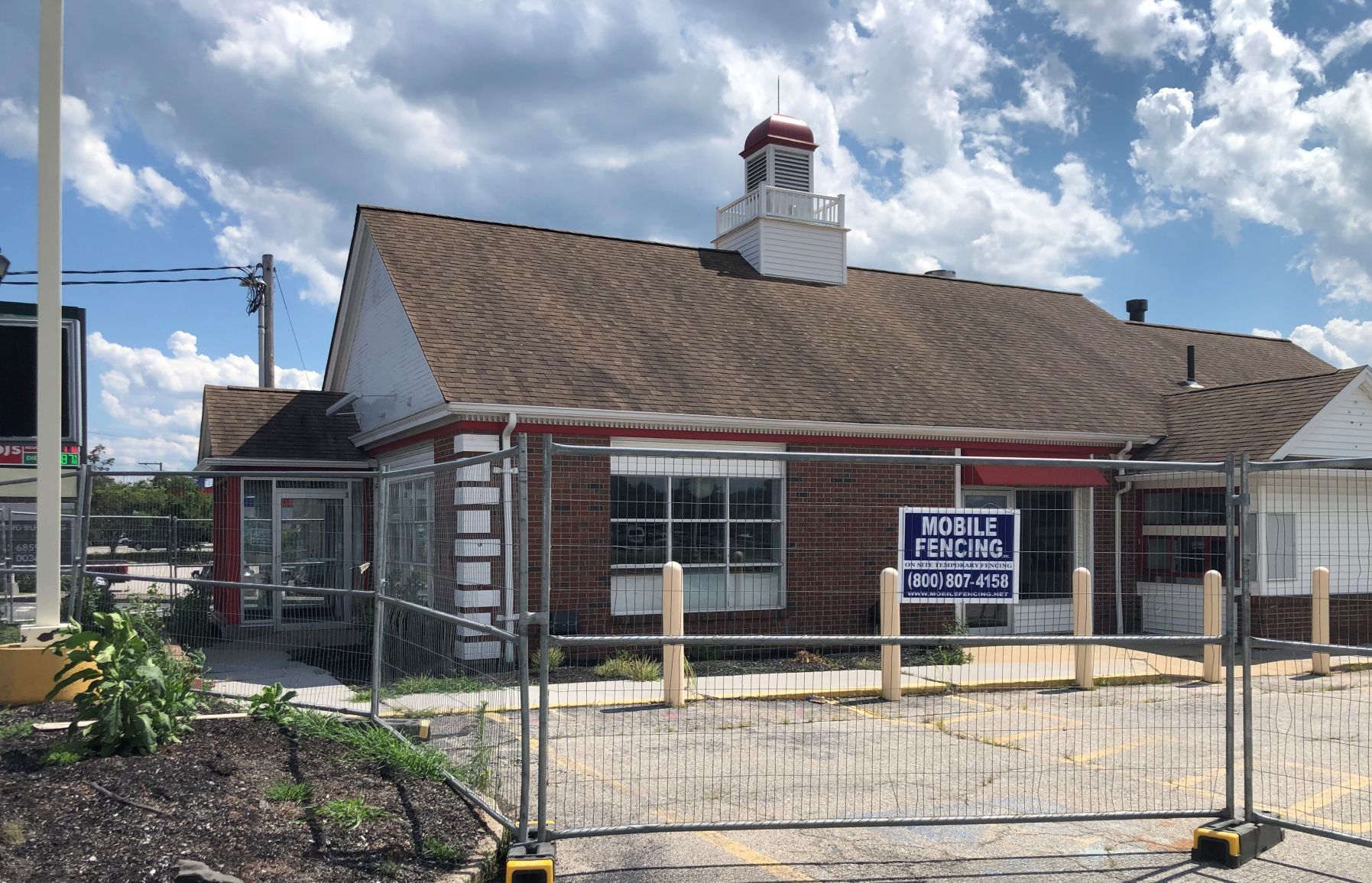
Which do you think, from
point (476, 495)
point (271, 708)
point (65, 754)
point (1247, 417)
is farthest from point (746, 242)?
point (65, 754)

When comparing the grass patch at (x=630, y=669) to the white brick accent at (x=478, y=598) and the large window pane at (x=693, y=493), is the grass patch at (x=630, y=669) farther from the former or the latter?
the large window pane at (x=693, y=493)

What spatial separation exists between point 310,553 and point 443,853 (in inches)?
405

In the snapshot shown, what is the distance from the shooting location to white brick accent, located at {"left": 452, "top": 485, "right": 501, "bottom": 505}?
1120cm

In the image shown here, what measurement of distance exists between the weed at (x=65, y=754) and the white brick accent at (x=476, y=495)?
4.81 meters

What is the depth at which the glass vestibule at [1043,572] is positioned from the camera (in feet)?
21.8

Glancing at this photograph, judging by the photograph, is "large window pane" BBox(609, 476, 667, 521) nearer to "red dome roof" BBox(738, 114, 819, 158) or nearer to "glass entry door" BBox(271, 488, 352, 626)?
"glass entry door" BBox(271, 488, 352, 626)

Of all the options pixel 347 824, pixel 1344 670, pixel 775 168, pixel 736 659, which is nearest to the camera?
pixel 347 824

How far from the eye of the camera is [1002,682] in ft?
33.8

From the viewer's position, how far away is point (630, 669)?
35.4ft

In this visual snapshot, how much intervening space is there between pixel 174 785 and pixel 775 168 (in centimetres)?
1738

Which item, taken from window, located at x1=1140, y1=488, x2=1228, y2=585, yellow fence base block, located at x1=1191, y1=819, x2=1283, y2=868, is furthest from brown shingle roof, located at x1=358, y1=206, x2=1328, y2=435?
yellow fence base block, located at x1=1191, y1=819, x2=1283, y2=868

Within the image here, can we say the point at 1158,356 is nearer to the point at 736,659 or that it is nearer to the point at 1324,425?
the point at 1324,425

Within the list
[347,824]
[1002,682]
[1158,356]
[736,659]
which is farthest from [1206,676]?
[1158,356]

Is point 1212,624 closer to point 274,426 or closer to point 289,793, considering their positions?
point 289,793
